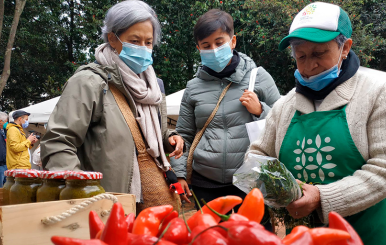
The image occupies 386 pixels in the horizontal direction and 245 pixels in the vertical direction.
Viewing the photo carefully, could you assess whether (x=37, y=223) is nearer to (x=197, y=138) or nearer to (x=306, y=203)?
(x=306, y=203)

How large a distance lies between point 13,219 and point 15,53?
17787mm

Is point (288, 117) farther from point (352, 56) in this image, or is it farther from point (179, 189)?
point (179, 189)

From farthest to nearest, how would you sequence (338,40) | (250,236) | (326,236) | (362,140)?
(338,40)
(362,140)
(326,236)
(250,236)

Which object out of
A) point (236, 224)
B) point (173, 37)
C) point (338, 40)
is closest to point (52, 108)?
point (173, 37)

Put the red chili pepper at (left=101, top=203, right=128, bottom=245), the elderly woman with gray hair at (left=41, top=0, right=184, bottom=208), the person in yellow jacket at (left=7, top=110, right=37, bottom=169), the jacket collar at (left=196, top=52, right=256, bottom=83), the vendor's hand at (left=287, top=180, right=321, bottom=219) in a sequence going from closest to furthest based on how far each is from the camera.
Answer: the red chili pepper at (left=101, top=203, right=128, bottom=245)
the vendor's hand at (left=287, top=180, right=321, bottom=219)
the elderly woman with gray hair at (left=41, top=0, right=184, bottom=208)
the jacket collar at (left=196, top=52, right=256, bottom=83)
the person in yellow jacket at (left=7, top=110, right=37, bottom=169)

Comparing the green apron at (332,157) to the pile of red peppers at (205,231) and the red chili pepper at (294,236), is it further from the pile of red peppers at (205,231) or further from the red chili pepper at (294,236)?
the red chili pepper at (294,236)

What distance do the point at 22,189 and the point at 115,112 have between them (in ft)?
2.68

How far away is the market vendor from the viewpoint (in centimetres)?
143

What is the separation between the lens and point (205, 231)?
0.73 meters

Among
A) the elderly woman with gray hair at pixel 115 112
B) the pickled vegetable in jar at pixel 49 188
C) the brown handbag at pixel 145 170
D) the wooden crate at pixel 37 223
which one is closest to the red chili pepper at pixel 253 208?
the wooden crate at pixel 37 223

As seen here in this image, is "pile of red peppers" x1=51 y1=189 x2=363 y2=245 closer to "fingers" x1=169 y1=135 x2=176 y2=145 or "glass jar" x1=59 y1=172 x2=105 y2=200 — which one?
"glass jar" x1=59 y1=172 x2=105 y2=200

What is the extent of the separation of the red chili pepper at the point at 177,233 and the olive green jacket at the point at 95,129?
110 cm

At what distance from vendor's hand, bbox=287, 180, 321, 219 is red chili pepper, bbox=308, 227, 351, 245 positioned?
1.94ft

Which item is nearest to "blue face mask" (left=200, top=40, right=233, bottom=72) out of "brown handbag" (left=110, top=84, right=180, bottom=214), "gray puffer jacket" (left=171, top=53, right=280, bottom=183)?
"gray puffer jacket" (left=171, top=53, right=280, bottom=183)
